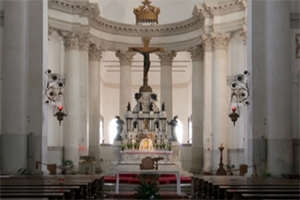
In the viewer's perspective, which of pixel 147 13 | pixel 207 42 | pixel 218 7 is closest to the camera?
pixel 218 7

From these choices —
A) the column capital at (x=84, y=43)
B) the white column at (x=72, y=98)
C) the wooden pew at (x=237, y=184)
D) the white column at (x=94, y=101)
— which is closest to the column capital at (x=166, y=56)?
the white column at (x=94, y=101)

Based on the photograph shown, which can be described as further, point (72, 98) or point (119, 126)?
point (119, 126)

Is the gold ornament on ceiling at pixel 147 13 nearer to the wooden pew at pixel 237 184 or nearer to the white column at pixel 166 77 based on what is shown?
the white column at pixel 166 77

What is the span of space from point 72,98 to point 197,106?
814cm

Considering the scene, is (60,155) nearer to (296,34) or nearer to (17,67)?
(17,67)

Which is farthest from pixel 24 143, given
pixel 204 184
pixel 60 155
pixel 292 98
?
pixel 60 155

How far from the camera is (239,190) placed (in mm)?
11156

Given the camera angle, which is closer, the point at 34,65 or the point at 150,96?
the point at 34,65

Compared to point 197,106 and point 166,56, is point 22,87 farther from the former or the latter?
point 166,56

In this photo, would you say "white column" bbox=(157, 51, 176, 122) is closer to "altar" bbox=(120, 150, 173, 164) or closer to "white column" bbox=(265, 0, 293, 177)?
"altar" bbox=(120, 150, 173, 164)

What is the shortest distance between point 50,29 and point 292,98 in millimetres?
15867

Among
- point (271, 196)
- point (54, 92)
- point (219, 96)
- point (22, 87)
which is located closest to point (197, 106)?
point (219, 96)

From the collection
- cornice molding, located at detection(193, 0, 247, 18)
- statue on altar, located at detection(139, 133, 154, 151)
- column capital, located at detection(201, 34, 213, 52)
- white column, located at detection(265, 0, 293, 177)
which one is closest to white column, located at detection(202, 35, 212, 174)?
column capital, located at detection(201, 34, 213, 52)

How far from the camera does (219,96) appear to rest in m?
32.4
